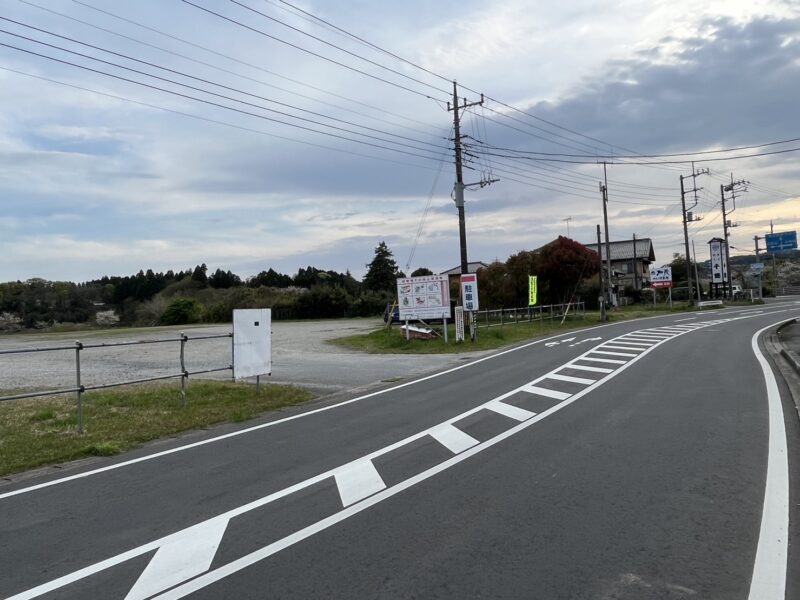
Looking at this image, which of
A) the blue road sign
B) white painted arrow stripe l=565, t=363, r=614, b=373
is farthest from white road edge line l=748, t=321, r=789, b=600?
the blue road sign

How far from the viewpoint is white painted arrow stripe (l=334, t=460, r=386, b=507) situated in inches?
233

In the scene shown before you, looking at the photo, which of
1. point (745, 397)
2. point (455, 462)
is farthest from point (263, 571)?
point (745, 397)

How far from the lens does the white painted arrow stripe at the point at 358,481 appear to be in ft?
19.4

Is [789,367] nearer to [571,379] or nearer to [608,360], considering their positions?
[608,360]

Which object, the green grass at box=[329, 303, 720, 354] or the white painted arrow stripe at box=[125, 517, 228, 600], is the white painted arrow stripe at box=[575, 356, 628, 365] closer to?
the green grass at box=[329, 303, 720, 354]

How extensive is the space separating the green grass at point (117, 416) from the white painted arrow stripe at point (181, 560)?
3.78m

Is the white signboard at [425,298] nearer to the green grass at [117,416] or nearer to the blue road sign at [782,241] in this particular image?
the green grass at [117,416]

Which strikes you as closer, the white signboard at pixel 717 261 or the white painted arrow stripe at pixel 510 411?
the white painted arrow stripe at pixel 510 411

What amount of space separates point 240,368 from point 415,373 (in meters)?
6.18

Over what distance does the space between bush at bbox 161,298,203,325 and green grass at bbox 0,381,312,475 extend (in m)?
63.0

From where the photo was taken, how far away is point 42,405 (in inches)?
489

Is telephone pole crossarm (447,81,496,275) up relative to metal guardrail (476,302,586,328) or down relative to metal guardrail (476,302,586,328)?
up

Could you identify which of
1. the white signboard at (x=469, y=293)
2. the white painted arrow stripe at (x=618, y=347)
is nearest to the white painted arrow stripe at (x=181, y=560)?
the white painted arrow stripe at (x=618, y=347)

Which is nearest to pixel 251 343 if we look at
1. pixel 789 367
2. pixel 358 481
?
pixel 358 481
